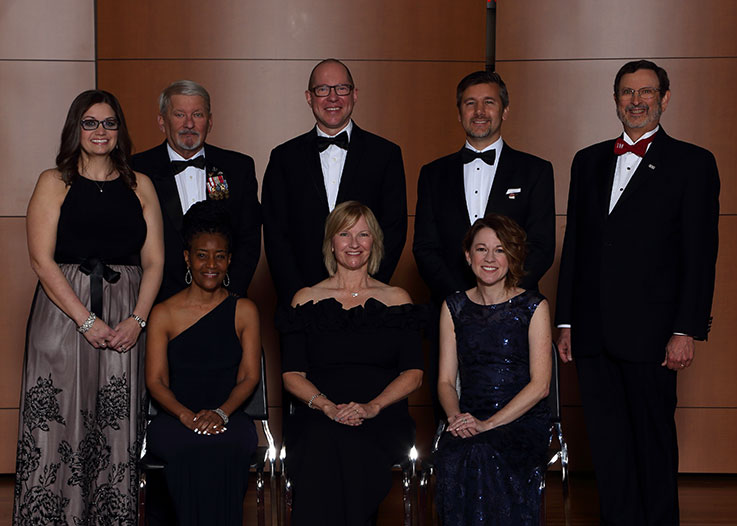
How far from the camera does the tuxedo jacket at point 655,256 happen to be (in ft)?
10.7

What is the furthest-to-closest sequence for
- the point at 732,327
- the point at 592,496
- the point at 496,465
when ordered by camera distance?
the point at 732,327, the point at 592,496, the point at 496,465

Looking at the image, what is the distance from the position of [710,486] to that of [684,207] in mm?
2241

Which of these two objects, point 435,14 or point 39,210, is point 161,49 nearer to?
point 435,14

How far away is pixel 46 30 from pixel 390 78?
1988mm

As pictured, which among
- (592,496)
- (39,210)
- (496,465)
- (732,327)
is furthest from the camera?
(732,327)

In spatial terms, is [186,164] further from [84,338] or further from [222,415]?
[222,415]

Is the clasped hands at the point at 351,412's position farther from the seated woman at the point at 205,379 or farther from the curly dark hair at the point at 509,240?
the curly dark hair at the point at 509,240

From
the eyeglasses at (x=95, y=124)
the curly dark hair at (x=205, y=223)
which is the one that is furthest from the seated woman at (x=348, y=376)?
the eyeglasses at (x=95, y=124)

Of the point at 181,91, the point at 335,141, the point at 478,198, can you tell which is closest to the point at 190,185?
the point at 181,91

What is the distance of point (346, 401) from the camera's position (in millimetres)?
3203

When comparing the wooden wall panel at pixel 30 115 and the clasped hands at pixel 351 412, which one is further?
the wooden wall panel at pixel 30 115

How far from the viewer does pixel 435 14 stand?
5.00 metres

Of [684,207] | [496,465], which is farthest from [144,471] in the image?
[684,207]

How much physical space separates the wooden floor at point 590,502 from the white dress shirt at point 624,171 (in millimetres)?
1538
